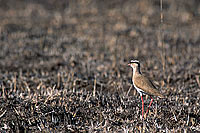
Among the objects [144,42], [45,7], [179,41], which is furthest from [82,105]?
[45,7]

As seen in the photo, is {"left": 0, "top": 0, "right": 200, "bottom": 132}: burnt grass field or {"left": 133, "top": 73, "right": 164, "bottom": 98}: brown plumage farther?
{"left": 0, "top": 0, "right": 200, "bottom": 132}: burnt grass field

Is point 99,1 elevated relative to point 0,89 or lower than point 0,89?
elevated

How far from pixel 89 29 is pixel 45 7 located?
526cm

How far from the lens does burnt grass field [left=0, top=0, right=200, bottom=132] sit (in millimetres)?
5309

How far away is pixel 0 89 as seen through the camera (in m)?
6.97

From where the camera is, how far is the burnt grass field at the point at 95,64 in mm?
5309

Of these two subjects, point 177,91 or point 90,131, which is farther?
point 177,91

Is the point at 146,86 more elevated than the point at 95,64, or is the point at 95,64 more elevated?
the point at 146,86

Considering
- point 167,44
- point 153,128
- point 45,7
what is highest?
point 45,7

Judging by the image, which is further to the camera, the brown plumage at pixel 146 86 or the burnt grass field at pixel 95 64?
the burnt grass field at pixel 95 64

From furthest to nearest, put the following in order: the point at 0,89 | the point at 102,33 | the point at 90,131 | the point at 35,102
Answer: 1. the point at 102,33
2. the point at 0,89
3. the point at 35,102
4. the point at 90,131

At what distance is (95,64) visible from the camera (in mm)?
9625

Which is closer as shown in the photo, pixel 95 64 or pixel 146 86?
pixel 146 86

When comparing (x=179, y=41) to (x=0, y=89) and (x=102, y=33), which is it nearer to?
(x=102, y=33)
